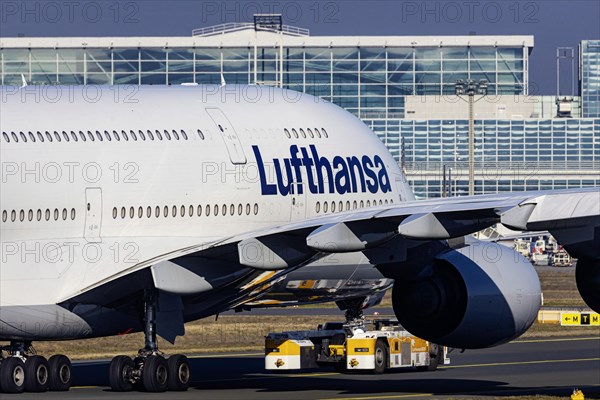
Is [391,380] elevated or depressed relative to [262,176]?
depressed

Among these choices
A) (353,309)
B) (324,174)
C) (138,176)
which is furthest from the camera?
(353,309)

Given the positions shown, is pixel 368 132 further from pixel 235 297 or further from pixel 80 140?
pixel 80 140

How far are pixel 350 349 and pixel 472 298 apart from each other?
29.0 feet

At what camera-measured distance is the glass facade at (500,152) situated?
133375mm

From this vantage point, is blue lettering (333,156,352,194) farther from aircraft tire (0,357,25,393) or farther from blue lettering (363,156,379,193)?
aircraft tire (0,357,25,393)

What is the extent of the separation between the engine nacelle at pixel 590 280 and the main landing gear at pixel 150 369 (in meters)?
9.34

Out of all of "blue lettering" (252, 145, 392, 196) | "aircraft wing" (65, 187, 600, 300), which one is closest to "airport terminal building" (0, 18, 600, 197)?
"blue lettering" (252, 145, 392, 196)

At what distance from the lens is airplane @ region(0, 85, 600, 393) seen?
93.1 ft

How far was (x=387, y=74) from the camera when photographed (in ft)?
478

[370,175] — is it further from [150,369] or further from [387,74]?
[387,74]

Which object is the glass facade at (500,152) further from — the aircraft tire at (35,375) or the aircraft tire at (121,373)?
the aircraft tire at (35,375)

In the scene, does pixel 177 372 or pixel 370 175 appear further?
pixel 370 175

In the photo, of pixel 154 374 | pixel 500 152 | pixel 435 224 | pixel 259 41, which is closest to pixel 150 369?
pixel 154 374

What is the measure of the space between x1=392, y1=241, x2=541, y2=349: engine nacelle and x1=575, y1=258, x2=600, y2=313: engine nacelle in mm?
4295
